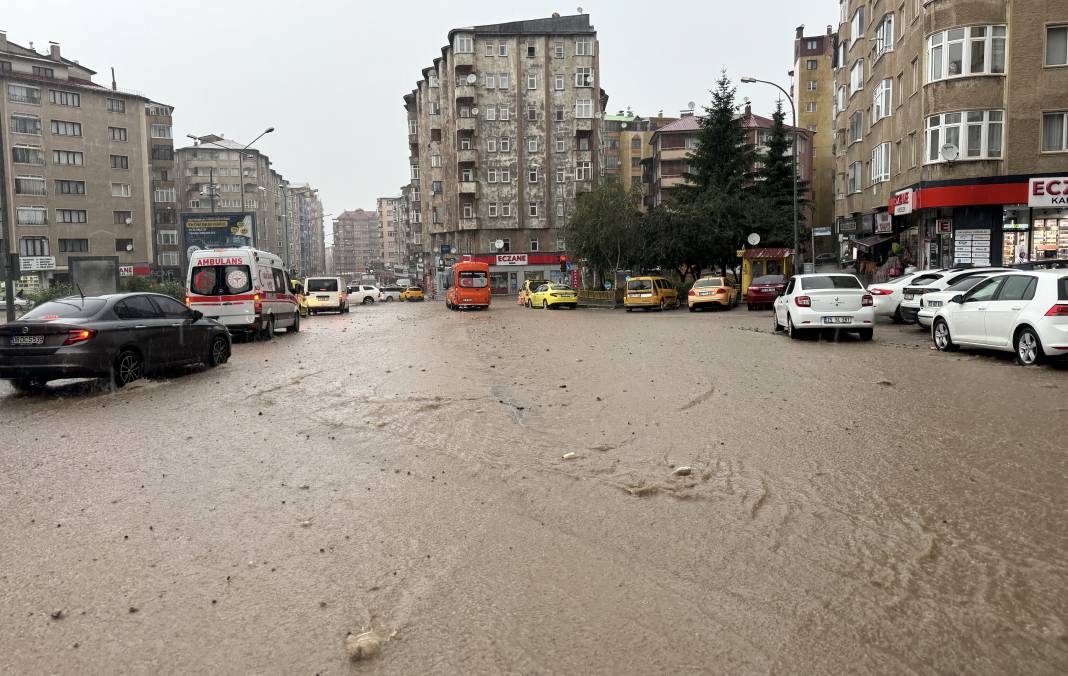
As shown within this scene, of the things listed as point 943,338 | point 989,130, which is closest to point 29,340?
point 943,338

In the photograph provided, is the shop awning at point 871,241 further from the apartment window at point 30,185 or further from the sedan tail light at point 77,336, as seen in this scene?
the apartment window at point 30,185

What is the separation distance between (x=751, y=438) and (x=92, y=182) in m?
81.7

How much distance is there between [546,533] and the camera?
17.6 ft

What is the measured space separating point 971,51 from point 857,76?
17.7 m

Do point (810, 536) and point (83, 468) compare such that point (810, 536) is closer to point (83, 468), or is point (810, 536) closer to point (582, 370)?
point (83, 468)

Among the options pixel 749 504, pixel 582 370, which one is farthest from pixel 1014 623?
pixel 582 370

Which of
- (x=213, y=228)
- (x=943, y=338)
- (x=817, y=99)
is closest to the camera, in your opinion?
(x=943, y=338)

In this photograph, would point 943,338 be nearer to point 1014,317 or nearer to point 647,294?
point 1014,317

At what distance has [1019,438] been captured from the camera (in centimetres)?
799

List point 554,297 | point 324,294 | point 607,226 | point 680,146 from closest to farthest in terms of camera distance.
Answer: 1. point 324,294
2. point 554,297
3. point 607,226
4. point 680,146

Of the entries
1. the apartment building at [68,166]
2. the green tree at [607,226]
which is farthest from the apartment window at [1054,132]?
the apartment building at [68,166]

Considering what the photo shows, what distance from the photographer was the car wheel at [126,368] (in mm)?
12703

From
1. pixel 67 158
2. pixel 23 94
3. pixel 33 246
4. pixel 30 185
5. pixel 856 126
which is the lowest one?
pixel 33 246

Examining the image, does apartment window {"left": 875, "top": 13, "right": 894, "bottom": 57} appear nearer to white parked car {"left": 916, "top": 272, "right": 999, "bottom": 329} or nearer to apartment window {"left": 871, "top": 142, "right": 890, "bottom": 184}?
apartment window {"left": 871, "top": 142, "right": 890, "bottom": 184}
